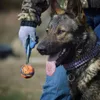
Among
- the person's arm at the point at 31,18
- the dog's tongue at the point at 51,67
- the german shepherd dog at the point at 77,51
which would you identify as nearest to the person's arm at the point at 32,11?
the person's arm at the point at 31,18

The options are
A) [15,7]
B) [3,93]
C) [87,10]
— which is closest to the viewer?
[87,10]

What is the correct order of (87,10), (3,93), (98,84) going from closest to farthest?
(98,84), (87,10), (3,93)

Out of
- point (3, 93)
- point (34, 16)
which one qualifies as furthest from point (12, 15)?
point (34, 16)

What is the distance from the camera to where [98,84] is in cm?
475

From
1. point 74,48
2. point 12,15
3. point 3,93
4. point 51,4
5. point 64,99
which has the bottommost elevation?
point 12,15

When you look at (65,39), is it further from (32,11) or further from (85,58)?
(32,11)

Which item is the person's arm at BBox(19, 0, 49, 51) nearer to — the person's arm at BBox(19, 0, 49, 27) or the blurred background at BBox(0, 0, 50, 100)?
the person's arm at BBox(19, 0, 49, 27)

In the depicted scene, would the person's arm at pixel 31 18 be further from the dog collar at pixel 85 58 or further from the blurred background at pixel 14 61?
the blurred background at pixel 14 61

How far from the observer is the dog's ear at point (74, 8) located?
471 cm

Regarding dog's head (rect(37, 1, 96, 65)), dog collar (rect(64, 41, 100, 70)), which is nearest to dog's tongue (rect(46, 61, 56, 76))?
dog's head (rect(37, 1, 96, 65))

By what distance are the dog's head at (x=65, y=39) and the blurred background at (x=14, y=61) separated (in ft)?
10.7

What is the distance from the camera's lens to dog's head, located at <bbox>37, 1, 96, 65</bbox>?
187 inches

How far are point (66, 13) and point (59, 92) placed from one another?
738 millimetres

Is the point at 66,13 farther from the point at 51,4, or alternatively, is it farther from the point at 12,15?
the point at 12,15
